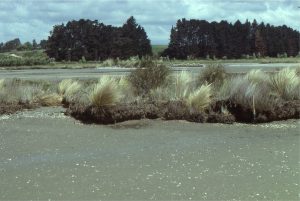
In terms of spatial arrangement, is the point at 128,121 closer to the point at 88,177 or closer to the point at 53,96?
the point at 53,96

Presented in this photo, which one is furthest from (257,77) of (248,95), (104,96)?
(104,96)

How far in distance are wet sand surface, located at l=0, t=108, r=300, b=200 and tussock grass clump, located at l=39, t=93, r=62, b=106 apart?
2.27 metres

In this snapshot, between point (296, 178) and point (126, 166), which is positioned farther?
point (126, 166)

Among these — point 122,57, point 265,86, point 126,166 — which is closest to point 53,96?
point 265,86

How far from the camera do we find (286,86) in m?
18.4

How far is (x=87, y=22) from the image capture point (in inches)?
2788

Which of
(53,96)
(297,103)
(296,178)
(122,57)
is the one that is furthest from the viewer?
(122,57)

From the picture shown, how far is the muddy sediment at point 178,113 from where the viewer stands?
53.3ft

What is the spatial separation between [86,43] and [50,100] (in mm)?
51736

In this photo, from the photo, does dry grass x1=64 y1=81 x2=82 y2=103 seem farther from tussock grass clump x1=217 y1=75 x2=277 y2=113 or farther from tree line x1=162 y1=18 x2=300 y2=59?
tree line x1=162 y1=18 x2=300 y2=59

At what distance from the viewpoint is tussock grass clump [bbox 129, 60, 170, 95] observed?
20.0m

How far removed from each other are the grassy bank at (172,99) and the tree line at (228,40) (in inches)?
2133

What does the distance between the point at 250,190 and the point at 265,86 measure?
9291 mm

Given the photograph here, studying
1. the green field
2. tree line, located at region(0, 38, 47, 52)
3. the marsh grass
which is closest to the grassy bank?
the marsh grass
